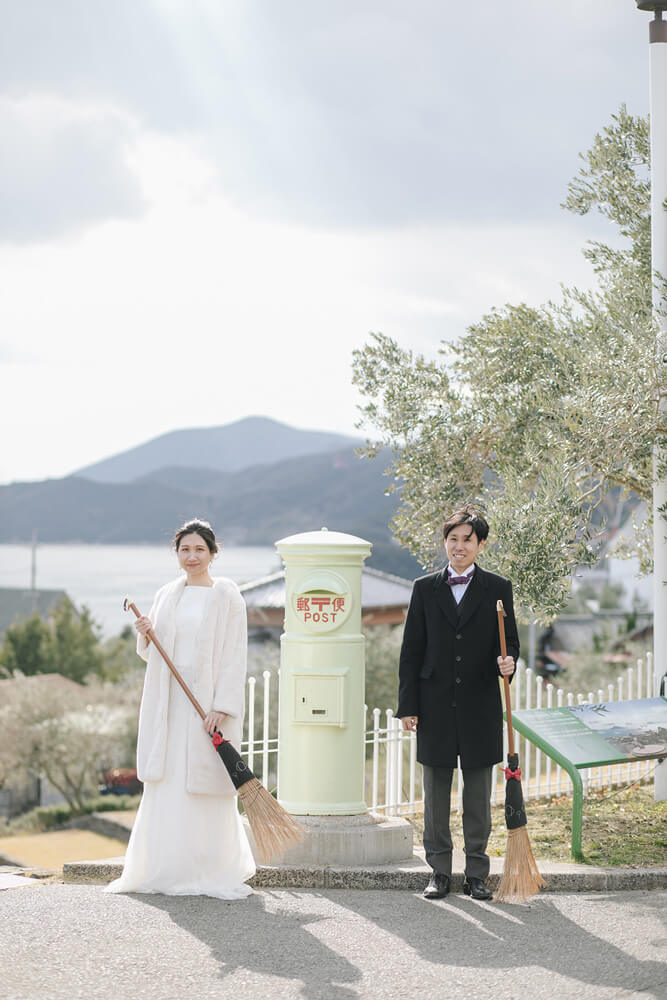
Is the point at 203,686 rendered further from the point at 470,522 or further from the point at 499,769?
the point at 499,769

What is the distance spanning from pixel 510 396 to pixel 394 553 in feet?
347

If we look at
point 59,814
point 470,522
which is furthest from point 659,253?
point 59,814

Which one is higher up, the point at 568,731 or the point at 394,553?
the point at 394,553

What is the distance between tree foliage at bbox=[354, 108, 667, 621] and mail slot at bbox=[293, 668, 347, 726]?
5.01ft

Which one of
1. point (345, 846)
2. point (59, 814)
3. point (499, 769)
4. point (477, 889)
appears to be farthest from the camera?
point (59, 814)

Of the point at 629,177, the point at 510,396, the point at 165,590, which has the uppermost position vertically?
the point at 629,177

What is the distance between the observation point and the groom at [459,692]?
5.80 metres

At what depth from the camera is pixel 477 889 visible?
576 centimetres

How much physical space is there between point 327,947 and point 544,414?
4755 millimetres

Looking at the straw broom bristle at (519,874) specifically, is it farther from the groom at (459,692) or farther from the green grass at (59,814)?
the green grass at (59,814)

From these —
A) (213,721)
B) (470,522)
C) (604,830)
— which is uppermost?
(470,522)

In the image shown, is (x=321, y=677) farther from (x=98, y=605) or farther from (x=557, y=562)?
(x=98, y=605)

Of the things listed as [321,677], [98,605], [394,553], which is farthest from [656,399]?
[98,605]

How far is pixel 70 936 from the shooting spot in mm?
4949
